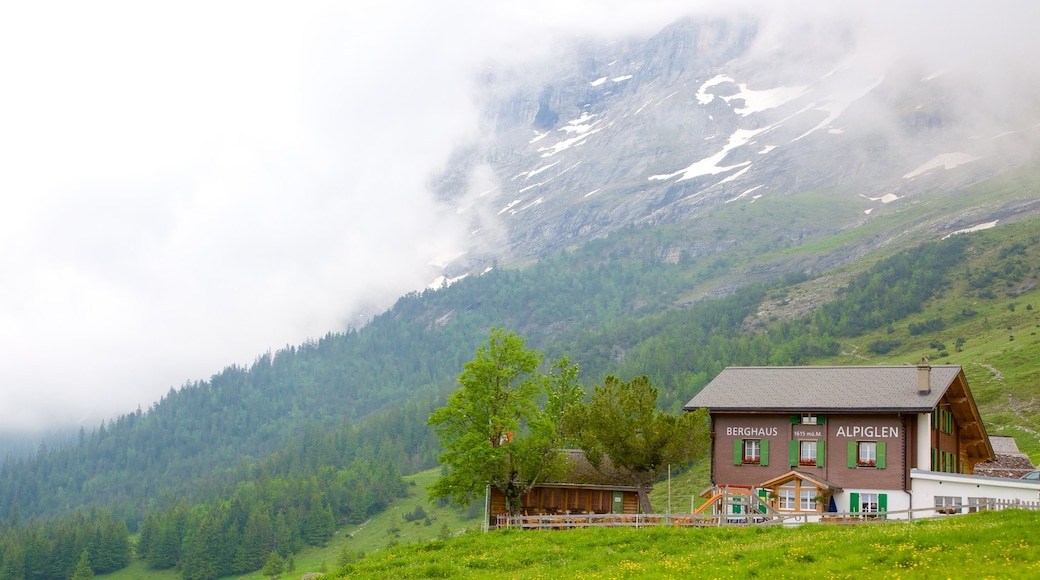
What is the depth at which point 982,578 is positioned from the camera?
26766 mm

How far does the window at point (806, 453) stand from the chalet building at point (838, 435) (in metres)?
0.06

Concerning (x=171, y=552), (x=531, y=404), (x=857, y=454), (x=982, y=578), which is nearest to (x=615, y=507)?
(x=531, y=404)

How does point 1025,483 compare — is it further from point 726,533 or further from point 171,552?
point 171,552

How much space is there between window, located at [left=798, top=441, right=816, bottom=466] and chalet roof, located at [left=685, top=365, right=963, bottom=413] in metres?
2.19

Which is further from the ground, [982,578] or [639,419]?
[639,419]

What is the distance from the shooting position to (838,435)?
60.3 metres

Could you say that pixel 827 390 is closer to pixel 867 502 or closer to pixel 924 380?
pixel 924 380

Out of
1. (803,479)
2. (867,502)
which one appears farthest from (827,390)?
(867,502)

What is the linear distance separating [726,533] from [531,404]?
2680cm

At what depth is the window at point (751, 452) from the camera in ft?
203

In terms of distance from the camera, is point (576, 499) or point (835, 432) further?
point (576, 499)

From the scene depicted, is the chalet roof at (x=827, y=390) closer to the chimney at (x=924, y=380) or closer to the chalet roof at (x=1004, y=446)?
the chimney at (x=924, y=380)

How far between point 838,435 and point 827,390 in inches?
134

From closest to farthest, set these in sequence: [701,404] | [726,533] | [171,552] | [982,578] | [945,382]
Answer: [982,578], [726,533], [945,382], [701,404], [171,552]
